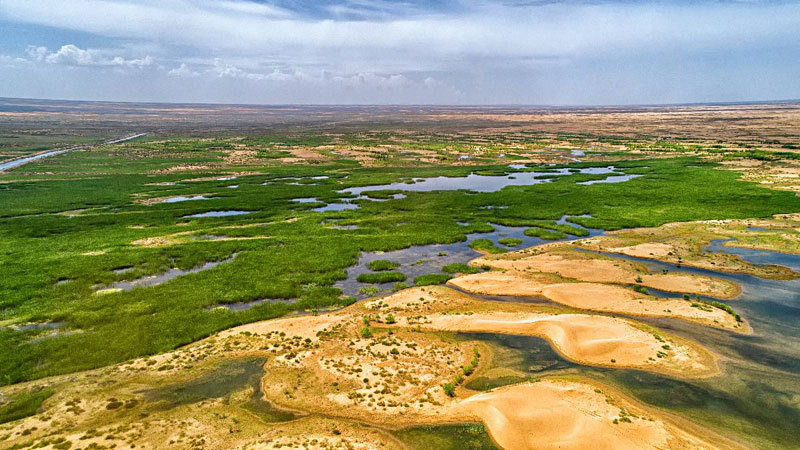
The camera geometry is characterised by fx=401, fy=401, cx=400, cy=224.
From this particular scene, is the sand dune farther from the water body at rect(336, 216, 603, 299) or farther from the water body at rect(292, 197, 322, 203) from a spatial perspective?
the water body at rect(292, 197, 322, 203)

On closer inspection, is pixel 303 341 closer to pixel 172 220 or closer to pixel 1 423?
pixel 1 423

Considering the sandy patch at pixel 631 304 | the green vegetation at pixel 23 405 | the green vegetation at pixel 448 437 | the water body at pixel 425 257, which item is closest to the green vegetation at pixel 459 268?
the water body at pixel 425 257

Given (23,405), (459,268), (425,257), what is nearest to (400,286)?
(459,268)

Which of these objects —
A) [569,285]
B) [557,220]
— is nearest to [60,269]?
[569,285]

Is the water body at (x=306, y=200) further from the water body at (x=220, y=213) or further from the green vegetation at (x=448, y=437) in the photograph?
the green vegetation at (x=448, y=437)

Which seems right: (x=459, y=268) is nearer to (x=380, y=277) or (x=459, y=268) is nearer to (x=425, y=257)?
(x=425, y=257)

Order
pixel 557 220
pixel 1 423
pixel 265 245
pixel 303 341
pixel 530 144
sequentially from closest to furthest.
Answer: pixel 1 423 < pixel 303 341 < pixel 265 245 < pixel 557 220 < pixel 530 144
